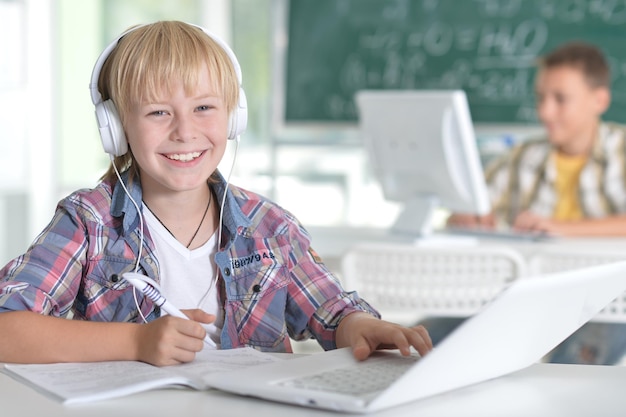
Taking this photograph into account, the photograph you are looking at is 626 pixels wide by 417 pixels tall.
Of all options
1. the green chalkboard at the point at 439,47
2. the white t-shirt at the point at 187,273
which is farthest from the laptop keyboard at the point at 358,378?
the green chalkboard at the point at 439,47

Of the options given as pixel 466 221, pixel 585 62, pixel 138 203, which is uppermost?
pixel 585 62

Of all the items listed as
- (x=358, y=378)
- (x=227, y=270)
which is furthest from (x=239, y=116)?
(x=358, y=378)

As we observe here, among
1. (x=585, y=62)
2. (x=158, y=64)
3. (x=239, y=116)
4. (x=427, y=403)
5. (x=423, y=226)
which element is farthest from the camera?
(x=585, y=62)

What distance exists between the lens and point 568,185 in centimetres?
354

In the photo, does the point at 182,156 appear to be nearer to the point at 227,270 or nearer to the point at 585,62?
the point at 227,270

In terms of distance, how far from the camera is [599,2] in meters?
4.10

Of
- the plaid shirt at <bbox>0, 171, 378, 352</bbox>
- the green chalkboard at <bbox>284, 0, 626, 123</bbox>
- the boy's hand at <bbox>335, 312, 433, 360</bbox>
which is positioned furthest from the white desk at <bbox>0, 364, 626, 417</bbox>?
the green chalkboard at <bbox>284, 0, 626, 123</bbox>

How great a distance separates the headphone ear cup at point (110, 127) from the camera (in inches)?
53.2

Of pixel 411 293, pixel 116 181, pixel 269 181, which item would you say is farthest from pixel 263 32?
pixel 116 181

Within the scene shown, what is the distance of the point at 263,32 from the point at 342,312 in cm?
353

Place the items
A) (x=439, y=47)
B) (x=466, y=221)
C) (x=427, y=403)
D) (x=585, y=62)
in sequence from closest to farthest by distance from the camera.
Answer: (x=427, y=403) → (x=466, y=221) → (x=585, y=62) → (x=439, y=47)

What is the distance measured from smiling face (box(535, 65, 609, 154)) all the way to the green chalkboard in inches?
25.7

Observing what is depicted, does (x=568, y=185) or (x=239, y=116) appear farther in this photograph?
(x=568, y=185)

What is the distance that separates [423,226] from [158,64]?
159cm
